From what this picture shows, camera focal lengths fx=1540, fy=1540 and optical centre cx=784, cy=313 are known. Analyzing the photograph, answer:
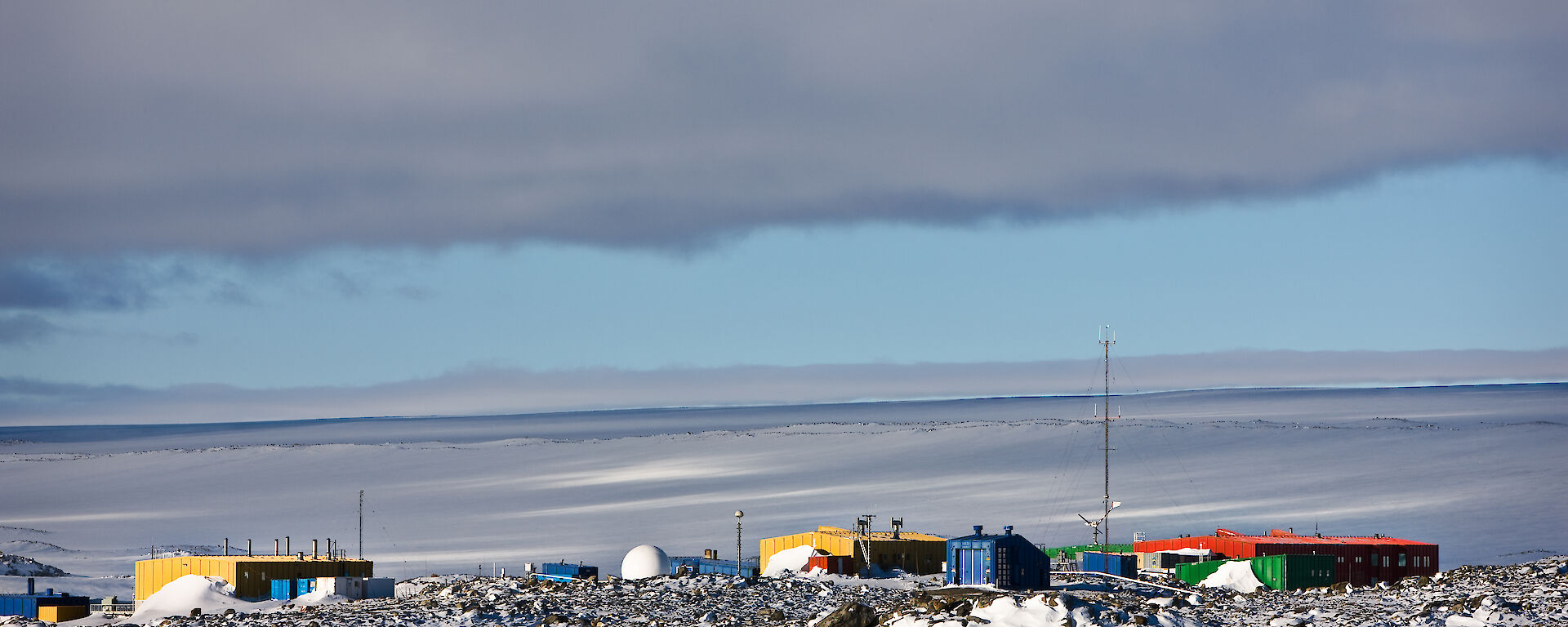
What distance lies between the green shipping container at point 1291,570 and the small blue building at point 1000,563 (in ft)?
36.9

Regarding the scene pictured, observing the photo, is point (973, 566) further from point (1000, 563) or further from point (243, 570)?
point (243, 570)

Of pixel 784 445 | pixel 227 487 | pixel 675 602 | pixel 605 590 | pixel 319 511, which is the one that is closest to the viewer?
pixel 675 602

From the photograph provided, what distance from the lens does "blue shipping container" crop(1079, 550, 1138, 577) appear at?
193ft

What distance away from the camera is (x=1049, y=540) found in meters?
82.9

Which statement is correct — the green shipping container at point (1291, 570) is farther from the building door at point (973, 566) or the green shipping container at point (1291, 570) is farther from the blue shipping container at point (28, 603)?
the blue shipping container at point (28, 603)

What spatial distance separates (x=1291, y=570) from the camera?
58031 millimetres

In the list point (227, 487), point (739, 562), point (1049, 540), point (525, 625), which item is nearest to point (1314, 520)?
point (1049, 540)

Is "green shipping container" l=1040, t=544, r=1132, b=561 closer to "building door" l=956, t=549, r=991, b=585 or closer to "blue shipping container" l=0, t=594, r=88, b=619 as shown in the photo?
"building door" l=956, t=549, r=991, b=585

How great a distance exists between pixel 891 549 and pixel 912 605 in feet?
75.2

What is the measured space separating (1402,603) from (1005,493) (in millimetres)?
59376

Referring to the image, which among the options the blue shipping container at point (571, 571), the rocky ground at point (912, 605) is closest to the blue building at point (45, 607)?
the rocky ground at point (912, 605)

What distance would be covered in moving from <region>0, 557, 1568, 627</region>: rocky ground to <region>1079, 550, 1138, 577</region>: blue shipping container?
4.95 m

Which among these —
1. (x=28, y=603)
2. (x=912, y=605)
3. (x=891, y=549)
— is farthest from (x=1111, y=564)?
(x=28, y=603)

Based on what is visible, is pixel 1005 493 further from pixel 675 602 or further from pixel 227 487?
pixel 227 487
